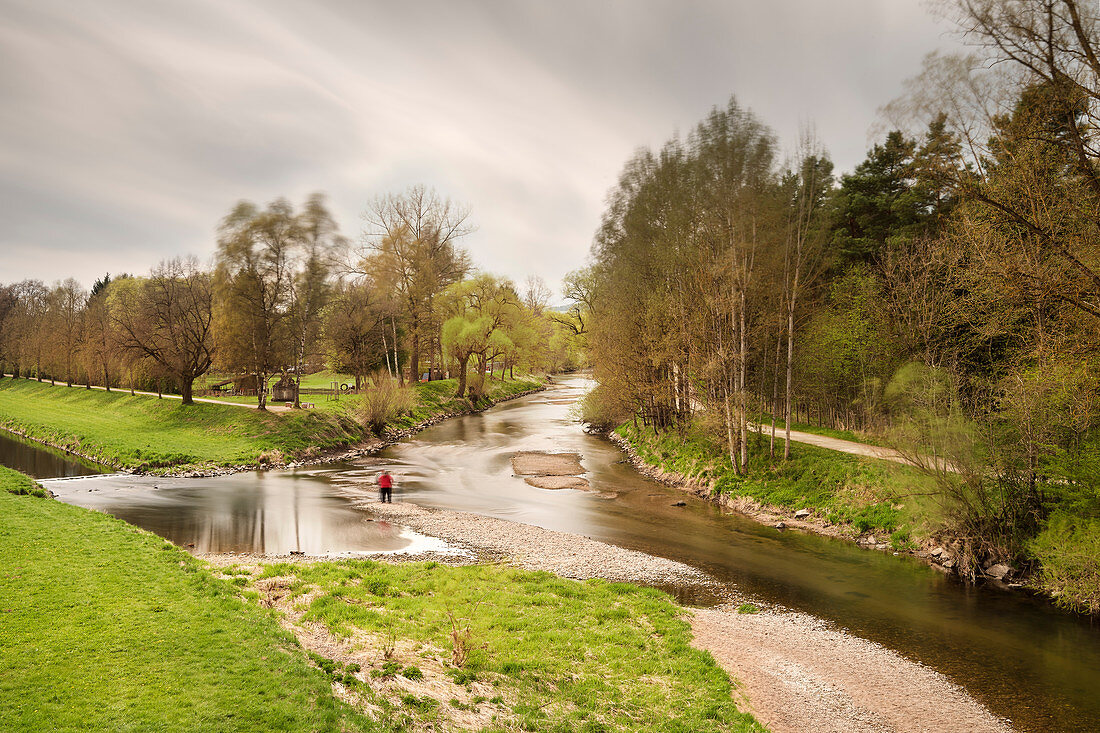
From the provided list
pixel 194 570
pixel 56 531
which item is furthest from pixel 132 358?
pixel 194 570

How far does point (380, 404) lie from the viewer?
125 ft

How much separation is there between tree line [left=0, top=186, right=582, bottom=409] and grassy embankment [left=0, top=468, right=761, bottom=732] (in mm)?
27347

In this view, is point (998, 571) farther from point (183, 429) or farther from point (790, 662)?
point (183, 429)

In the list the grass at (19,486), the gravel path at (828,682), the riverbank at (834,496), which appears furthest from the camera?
the grass at (19,486)

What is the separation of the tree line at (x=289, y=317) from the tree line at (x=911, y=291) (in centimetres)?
1568

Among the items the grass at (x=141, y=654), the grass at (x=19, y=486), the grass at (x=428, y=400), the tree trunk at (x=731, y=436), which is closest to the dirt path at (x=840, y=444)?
the tree trunk at (x=731, y=436)

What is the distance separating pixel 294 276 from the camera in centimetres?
3875

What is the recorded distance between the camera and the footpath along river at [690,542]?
10695 mm

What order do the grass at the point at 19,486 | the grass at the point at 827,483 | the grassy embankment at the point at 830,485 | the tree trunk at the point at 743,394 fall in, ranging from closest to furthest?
the grassy embankment at the point at 830,485, the grass at the point at 827,483, the grass at the point at 19,486, the tree trunk at the point at 743,394

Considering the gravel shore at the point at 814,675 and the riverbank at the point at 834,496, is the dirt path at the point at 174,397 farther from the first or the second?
the gravel shore at the point at 814,675

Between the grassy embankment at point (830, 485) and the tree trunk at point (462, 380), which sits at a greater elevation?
the tree trunk at point (462, 380)

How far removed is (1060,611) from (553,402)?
50890 millimetres

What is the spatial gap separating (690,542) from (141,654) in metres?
15.0

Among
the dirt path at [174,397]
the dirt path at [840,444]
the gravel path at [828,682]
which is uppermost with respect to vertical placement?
the dirt path at [174,397]
